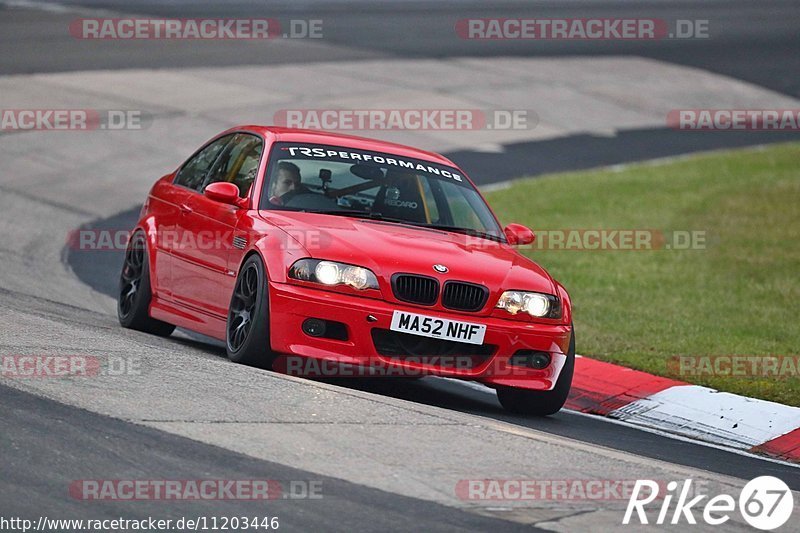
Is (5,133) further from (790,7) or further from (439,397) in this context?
(790,7)

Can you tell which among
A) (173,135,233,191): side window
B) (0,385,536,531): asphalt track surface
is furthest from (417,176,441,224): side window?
(0,385,536,531): asphalt track surface

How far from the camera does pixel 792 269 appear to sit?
1557 cm

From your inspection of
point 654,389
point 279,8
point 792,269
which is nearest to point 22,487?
point 654,389

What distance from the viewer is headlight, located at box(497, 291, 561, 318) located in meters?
8.73

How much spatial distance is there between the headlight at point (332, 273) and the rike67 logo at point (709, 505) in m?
2.21

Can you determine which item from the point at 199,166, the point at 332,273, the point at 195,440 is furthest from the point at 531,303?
the point at 199,166

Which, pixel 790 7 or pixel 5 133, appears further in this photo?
pixel 790 7

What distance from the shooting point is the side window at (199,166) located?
1059 cm

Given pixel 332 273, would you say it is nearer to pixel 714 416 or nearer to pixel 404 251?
pixel 404 251

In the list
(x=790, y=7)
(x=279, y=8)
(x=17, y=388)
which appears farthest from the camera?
(x=790, y=7)

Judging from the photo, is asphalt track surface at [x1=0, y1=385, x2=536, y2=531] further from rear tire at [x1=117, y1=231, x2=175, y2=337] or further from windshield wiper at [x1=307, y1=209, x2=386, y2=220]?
rear tire at [x1=117, y1=231, x2=175, y2=337]

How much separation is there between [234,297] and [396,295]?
111cm

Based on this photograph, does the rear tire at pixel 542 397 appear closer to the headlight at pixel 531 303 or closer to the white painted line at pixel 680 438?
the headlight at pixel 531 303

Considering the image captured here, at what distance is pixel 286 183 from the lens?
9.62 metres
